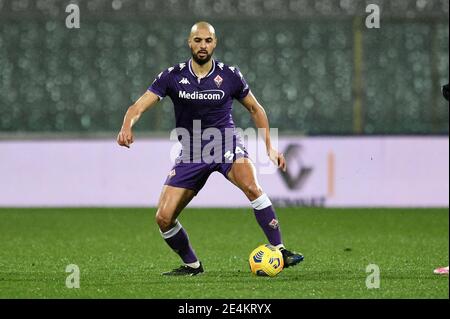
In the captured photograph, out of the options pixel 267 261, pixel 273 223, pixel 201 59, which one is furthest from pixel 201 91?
pixel 267 261

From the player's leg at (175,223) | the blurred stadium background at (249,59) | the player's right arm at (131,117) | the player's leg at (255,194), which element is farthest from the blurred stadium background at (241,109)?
the player's right arm at (131,117)

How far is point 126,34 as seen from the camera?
16078 mm

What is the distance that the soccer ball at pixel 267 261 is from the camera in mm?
7879

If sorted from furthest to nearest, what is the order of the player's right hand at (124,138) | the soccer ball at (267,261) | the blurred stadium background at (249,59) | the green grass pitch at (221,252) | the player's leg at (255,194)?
the blurred stadium background at (249,59) → the player's leg at (255,194) → the soccer ball at (267,261) → the player's right hand at (124,138) → the green grass pitch at (221,252)

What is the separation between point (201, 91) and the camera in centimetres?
814

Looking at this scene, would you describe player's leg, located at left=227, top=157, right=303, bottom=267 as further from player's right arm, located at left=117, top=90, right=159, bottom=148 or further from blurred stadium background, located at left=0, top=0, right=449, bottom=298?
blurred stadium background, located at left=0, top=0, right=449, bottom=298

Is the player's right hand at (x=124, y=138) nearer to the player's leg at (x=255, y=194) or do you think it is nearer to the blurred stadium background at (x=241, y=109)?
the player's leg at (x=255, y=194)

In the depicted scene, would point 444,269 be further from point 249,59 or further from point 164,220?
point 249,59

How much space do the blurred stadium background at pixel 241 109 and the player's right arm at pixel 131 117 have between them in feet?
13.7

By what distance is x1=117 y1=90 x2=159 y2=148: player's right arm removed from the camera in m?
7.65

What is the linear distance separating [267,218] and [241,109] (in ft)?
25.4

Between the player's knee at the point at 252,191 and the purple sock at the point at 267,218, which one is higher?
the player's knee at the point at 252,191
